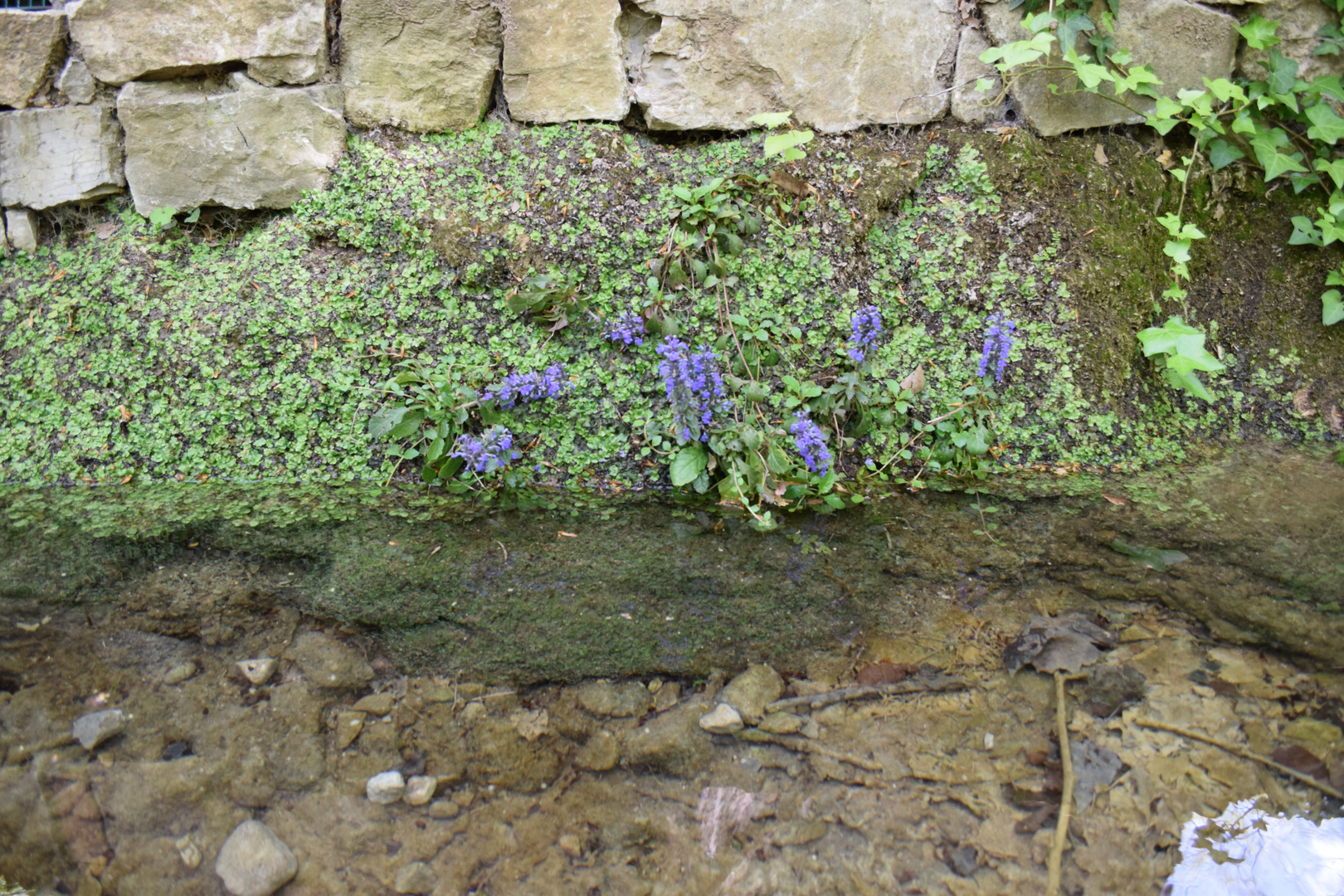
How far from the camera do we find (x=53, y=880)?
170 cm

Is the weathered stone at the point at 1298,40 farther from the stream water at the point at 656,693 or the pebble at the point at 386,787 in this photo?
the pebble at the point at 386,787

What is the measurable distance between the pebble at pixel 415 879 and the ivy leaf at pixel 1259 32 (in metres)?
4.34

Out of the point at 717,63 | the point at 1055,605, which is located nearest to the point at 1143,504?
the point at 1055,605

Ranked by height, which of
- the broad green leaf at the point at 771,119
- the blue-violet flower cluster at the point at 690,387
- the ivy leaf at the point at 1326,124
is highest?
the ivy leaf at the point at 1326,124

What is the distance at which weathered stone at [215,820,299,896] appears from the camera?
1.69m

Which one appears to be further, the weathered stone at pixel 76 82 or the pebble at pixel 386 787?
the weathered stone at pixel 76 82

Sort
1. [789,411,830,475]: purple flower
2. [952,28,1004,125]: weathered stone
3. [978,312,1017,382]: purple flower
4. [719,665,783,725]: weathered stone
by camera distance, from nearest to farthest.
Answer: [719,665,783,725]: weathered stone
[789,411,830,475]: purple flower
[978,312,1017,382]: purple flower
[952,28,1004,125]: weathered stone

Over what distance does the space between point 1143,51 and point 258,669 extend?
4114mm

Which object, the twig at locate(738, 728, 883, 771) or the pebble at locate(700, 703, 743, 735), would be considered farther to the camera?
the pebble at locate(700, 703, 743, 735)

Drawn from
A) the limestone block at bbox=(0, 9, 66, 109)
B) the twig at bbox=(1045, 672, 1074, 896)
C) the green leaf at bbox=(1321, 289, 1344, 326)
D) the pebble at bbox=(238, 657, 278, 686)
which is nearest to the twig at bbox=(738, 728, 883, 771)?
the twig at bbox=(1045, 672, 1074, 896)

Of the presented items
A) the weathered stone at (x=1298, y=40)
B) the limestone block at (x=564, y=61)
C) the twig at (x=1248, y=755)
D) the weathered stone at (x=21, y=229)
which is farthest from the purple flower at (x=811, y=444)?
the weathered stone at (x=21, y=229)

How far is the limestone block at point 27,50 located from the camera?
3.47 m

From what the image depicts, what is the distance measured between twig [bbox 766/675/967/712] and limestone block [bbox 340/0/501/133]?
2772mm

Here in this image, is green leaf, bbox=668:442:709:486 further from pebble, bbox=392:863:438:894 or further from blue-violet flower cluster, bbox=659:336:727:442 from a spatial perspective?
pebble, bbox=392:863:438:894
